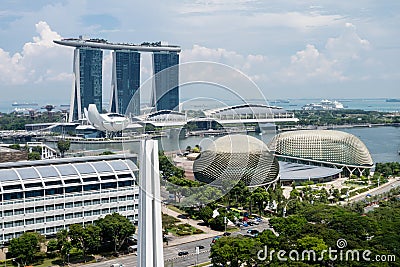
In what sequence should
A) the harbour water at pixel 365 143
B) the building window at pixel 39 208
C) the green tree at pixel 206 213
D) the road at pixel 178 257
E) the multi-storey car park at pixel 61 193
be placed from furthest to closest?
the green tree at pixel 206 213 → the building window at pixel 39 208 → the multi-storey car park at pixel 61 193 → the road at pixel 178 257 → the harbour water at pixel 365 143

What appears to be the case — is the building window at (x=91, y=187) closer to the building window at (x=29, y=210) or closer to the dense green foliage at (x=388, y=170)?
the building window at (x=29, y=210)

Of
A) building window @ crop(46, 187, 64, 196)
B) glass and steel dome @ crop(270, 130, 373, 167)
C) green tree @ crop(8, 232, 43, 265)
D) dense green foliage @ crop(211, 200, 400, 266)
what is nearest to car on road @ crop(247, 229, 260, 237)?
dense green foliage @ crop(211, 200, 400, 266)

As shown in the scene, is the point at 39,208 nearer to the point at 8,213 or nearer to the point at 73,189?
the point at 8,213

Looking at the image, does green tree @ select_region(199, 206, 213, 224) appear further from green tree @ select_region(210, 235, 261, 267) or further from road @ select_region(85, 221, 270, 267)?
green tree @ select_region(210, 235, 261, 267)

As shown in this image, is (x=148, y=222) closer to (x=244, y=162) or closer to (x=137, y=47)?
(x=244, y=162)

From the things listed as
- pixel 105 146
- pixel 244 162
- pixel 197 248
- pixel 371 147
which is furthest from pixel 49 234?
pixel 371 147

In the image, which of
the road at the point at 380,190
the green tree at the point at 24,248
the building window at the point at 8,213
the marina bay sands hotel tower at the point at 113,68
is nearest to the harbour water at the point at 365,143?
the green tree at the point at 24,248

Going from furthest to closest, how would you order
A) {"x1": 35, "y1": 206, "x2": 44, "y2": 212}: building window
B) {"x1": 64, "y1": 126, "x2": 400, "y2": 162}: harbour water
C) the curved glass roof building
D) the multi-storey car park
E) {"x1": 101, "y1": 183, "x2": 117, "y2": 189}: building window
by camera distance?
1. the curved glass roof building
2. {"x1": 101, "y1": 183, "x2": 117, "y2": 189}: building window
3. {"x1": 35, "y1": 206, "x2": 44, "y2": 212}: building window
4. the multi-storey car park
5. {"x1": 64, "y1": 126, "x2": 400, "y2": 162}: harbour water
